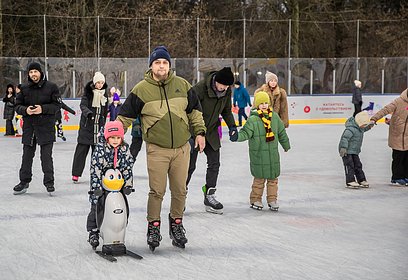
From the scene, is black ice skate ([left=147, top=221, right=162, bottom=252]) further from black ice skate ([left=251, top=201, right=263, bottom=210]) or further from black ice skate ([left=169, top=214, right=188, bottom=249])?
black ice skate ([left=251, top=201, right=263, bottom=210])

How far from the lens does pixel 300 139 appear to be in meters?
16.5

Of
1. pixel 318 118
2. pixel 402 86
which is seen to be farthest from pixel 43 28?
pixel 402 86

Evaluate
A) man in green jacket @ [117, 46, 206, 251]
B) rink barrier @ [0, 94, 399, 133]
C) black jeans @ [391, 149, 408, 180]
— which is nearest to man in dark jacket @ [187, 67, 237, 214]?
man in green jacket @ [117, 46, 206, 251]

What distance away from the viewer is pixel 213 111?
7137mm

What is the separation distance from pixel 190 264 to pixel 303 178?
16.2 ft

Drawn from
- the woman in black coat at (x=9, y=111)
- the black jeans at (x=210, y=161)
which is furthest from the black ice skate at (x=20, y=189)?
the woman in black coat at (x=9, y=111)

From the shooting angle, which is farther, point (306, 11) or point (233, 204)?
point (306, 11)

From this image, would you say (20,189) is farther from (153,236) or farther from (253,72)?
(253,72)

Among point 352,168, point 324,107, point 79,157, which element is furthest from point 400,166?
point 324,107

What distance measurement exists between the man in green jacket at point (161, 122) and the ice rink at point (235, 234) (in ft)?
1.43

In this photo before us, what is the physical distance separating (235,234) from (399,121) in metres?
3.82

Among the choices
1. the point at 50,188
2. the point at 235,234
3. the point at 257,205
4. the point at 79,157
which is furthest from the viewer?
the point at 79,157

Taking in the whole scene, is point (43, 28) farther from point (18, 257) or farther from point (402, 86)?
point (18, 257)

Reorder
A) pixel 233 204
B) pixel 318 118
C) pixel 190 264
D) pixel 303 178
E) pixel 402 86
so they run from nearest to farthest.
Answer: pixel 190 264, pixel 233 204, pixel 303 178, pixel 318 118, pixel 402 86
